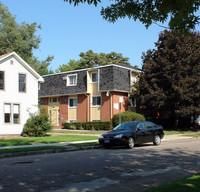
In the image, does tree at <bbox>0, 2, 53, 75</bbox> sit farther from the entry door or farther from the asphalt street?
the asphalt street

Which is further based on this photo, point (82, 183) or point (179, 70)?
point (179, 70)

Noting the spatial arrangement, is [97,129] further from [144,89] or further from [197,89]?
[197,89]

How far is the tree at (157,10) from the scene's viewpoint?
5.96 metres

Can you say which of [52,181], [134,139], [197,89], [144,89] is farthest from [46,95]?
[52,181]

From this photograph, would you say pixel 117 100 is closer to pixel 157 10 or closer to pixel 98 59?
pixel 157 10

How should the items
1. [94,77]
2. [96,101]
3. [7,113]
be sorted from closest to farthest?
[7,113] < [96,101] < [94,77]

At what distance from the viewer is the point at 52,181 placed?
730 cm

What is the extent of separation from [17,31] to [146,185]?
46531 mm

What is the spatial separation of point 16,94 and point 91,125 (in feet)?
34.1

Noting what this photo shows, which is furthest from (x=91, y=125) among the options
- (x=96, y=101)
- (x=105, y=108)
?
(x=96, y=101)

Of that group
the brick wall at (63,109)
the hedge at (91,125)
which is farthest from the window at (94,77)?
the hedge at (91,125)

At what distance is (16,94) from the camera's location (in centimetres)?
2584

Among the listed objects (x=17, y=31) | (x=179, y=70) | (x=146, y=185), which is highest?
(x=17, y=31)

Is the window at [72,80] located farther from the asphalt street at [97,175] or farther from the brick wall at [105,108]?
the asphalt street at [97,175]
